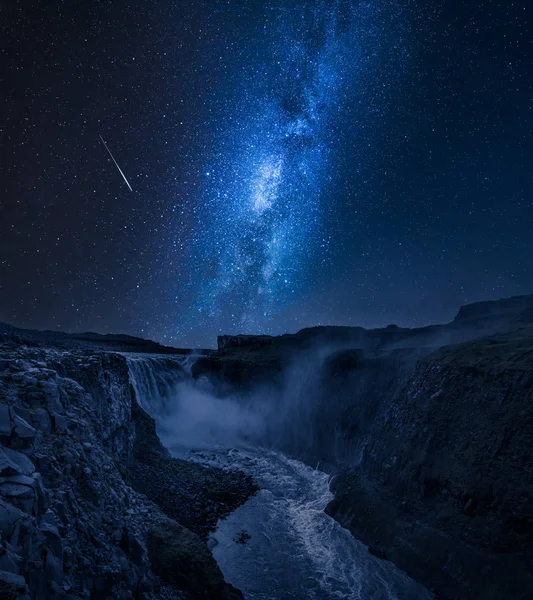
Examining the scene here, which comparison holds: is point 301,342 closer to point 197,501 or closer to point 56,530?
point 197,501

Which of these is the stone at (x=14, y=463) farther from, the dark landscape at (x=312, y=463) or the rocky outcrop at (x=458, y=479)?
the rocky outcrop at (x=458, y=479)

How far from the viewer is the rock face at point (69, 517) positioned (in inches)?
241

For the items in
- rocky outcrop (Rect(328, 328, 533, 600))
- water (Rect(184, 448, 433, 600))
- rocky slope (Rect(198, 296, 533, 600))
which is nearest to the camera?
rocky outcrop (Rect(328, 328, 533, 600))

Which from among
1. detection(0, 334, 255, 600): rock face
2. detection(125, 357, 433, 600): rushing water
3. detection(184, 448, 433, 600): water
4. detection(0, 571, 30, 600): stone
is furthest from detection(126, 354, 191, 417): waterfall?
detection(0, 571, 30, 600): stone

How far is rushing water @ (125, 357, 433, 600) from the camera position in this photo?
15.0 meters

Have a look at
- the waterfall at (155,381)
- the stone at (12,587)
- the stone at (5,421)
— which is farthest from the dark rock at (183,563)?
the waterfall at (155,381)

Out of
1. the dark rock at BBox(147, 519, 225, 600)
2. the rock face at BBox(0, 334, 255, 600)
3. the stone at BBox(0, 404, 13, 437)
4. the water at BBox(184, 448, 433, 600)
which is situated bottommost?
the water at BBox(184, 448, 433, 600)

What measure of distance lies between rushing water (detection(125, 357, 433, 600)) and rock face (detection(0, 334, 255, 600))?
13.5 feet

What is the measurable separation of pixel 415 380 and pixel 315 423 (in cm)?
1337

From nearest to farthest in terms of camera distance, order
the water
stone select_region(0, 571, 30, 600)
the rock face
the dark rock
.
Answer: stone select_region(0, 571, 30, 600)
the rock face
the dark rock
the water

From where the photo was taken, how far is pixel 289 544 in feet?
60.6

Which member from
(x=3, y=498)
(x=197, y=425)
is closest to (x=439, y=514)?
(x=3, y=498)

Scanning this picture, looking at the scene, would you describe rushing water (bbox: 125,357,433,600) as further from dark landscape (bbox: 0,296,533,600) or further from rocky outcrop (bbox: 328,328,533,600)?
rocky outcrop (bbox: 328,328,533,600)

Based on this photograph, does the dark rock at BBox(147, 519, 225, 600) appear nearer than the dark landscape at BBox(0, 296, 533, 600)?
No
